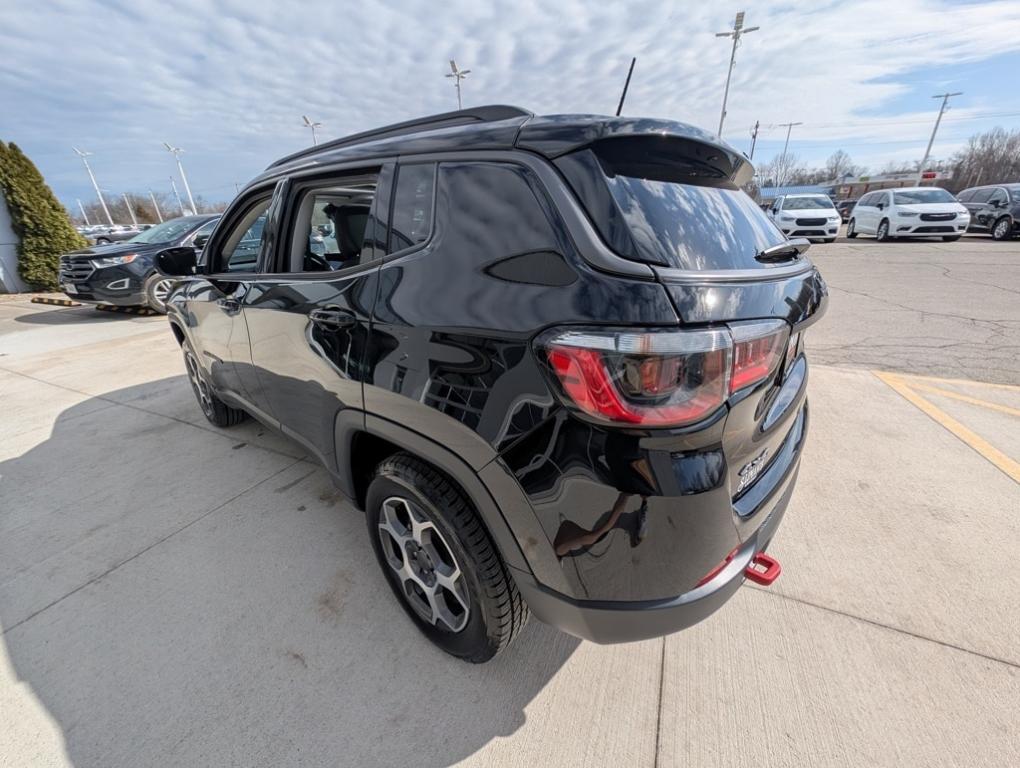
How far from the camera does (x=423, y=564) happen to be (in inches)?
70.9

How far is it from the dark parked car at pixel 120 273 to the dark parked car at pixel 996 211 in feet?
71.8

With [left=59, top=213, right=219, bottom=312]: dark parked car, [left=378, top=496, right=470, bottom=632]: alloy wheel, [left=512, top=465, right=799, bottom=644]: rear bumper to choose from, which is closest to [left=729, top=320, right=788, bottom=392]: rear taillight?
[left=512, top=465, right=799, bottom=644]: rear bumper

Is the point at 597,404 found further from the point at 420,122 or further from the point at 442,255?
the point at 420,122

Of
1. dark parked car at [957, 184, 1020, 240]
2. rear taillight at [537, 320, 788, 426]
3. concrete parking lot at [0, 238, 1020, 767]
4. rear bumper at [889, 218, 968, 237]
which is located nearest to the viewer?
rear taillight at [537, 320, 788, 426]

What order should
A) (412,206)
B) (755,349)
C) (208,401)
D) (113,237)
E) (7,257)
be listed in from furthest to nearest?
(113,237) → (7,257) → (208,401) → (412,206) → (755,349)

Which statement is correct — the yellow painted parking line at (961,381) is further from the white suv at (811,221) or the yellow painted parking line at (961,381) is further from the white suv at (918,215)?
the white suv at (918,215)

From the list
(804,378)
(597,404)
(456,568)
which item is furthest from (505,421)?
(804,378)

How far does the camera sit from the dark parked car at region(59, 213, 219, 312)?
7863mm

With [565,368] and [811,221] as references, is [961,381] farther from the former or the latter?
[811,221]

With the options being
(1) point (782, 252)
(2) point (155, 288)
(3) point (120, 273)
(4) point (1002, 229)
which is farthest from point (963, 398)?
(4) point (1002, 229)

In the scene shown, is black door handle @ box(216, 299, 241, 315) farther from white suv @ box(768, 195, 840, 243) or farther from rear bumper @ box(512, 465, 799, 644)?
white suv @ box(768, 195, 840, 243)

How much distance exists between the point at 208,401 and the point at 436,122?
10.2 feet

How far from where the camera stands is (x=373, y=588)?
215 centimetres

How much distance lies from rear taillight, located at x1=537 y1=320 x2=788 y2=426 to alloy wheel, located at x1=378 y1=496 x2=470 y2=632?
0.81 m
